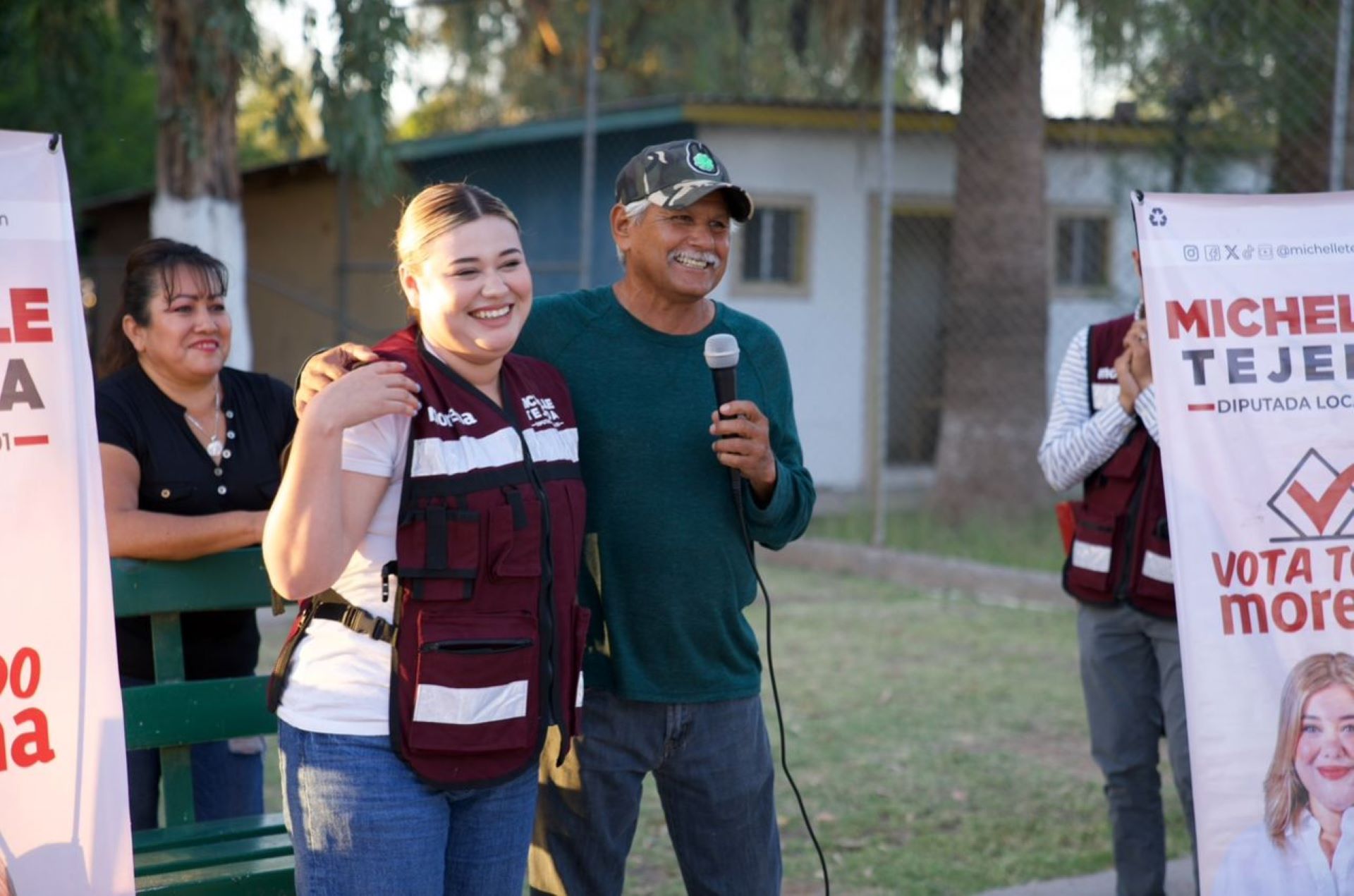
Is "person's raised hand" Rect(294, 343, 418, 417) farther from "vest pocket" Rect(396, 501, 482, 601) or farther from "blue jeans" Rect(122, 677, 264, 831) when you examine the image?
"blue jeans" Rect(122, 677, 264, 831)

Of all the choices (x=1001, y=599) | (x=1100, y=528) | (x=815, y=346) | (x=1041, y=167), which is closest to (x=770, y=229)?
(x=815, y=346)

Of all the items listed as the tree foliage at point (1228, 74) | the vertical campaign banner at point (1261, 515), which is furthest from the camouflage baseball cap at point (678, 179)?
the tree foliage at point (1228, 74)

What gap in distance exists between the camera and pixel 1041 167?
512 inches

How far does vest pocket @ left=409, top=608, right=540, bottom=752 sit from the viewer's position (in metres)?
2.75

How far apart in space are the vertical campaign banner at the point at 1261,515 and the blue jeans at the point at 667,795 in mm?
969

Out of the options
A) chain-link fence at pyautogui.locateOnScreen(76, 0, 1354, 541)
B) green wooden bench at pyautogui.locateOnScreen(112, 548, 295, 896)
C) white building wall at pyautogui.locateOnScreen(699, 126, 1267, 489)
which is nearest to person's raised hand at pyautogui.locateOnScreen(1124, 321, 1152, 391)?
green wooden bench at pyautogui.locateOnScreen(112, 548, 295, 896)

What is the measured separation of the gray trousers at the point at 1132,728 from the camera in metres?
4.42

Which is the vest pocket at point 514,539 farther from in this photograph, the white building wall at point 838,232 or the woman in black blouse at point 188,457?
the white building wall at point 838,232

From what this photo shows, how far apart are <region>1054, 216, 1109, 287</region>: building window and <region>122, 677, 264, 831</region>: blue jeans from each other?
515 inches

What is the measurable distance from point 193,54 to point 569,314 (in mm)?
7685

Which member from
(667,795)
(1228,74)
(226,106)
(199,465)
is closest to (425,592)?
(667,795)

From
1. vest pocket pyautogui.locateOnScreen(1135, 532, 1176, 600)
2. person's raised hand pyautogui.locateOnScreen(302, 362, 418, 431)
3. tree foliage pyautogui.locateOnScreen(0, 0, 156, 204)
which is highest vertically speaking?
tree foliage pyautogui.locateOnScreen(0, 0, 156, 204)

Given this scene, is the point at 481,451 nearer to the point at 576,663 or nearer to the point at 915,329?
the point at 576,663

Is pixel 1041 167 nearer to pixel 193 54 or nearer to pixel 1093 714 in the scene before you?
pixel 193 54
